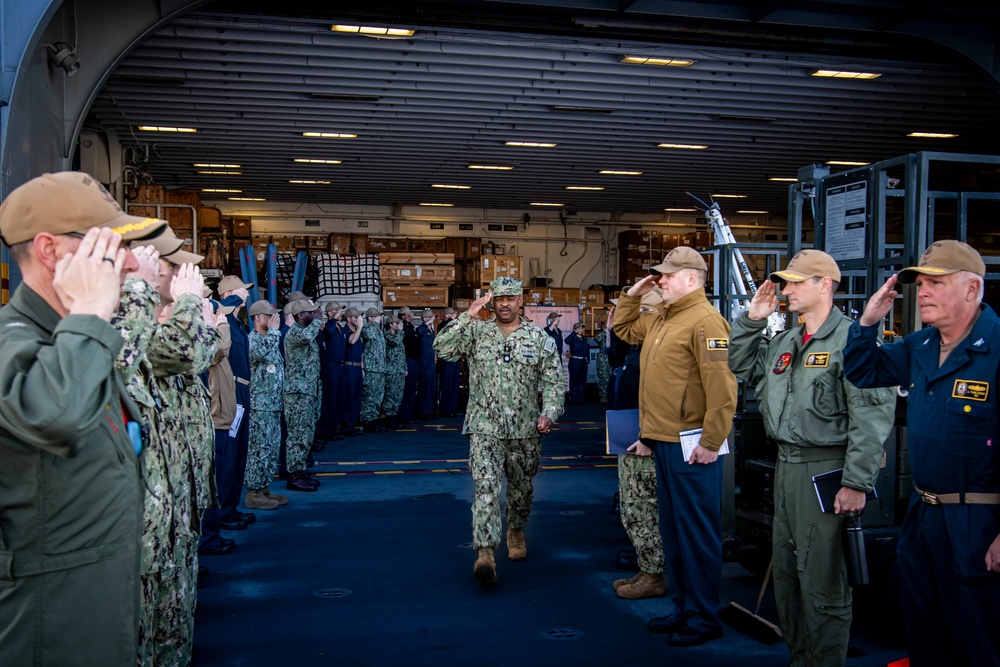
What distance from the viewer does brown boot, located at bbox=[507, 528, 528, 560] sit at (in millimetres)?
5734

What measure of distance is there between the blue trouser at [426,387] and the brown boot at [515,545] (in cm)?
893

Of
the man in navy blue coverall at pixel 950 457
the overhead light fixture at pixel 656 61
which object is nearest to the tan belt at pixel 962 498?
the man in navy blue coverall at pixel 950 457

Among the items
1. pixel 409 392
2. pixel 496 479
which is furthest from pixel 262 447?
pixel 409 392

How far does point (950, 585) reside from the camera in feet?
9.52

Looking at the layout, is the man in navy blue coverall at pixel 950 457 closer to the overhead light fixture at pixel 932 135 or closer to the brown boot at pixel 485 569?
the brown boot at pixel 485 569

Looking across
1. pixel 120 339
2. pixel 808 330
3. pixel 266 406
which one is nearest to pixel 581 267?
pixel 266 406

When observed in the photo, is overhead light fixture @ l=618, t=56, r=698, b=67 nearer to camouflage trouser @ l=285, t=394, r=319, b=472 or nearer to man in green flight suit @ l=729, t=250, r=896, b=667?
camouflage trouser @ l=285, t=394, r=319, b=472

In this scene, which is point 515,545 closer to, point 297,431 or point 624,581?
point 624,581

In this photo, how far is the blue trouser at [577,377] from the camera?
717 inches

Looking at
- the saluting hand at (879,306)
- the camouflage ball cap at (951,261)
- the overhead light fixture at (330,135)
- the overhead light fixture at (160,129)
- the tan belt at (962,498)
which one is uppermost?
the overhead light fixture at (330,135)

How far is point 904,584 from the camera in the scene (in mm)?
3072

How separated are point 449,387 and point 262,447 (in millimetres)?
8081

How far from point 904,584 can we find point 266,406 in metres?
5.51

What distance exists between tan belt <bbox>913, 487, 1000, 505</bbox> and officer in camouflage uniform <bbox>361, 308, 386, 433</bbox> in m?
10.6
